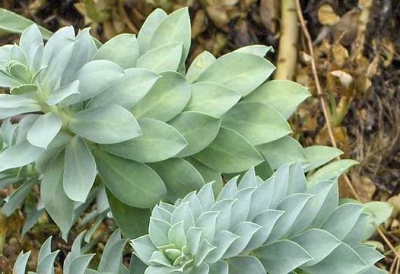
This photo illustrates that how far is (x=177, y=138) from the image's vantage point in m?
0.87

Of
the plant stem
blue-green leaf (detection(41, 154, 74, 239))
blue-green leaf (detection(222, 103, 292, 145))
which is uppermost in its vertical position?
blue-green leaf (detection(222, 103, 292, 145))

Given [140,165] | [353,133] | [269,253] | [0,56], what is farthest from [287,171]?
[353,133]

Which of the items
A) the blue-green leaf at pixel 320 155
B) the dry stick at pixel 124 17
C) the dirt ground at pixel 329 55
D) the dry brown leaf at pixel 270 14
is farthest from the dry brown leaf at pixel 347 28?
the blue-green leaf at pixel 320 155

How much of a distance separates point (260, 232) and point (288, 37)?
0.93 metres

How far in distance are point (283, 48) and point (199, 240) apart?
3.15 ft

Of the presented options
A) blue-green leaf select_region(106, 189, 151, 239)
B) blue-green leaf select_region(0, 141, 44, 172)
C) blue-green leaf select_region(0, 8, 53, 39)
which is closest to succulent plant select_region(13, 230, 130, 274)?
blue-green leaf select_region(106, 189, 151, 239)

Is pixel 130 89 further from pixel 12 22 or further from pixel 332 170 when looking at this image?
pixel 12 22

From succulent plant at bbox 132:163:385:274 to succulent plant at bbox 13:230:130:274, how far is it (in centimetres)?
13

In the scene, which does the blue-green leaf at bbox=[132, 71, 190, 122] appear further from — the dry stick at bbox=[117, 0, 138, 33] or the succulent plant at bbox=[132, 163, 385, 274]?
the dry stick at bbox=[117, 0, 138, 33]

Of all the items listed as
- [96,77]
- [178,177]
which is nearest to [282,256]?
[178,177]

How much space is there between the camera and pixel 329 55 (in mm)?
1622

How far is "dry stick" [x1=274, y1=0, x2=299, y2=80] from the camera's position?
63.7 inches

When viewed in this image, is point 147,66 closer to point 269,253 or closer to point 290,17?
point 269,253

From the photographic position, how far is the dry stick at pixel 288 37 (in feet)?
5.31
